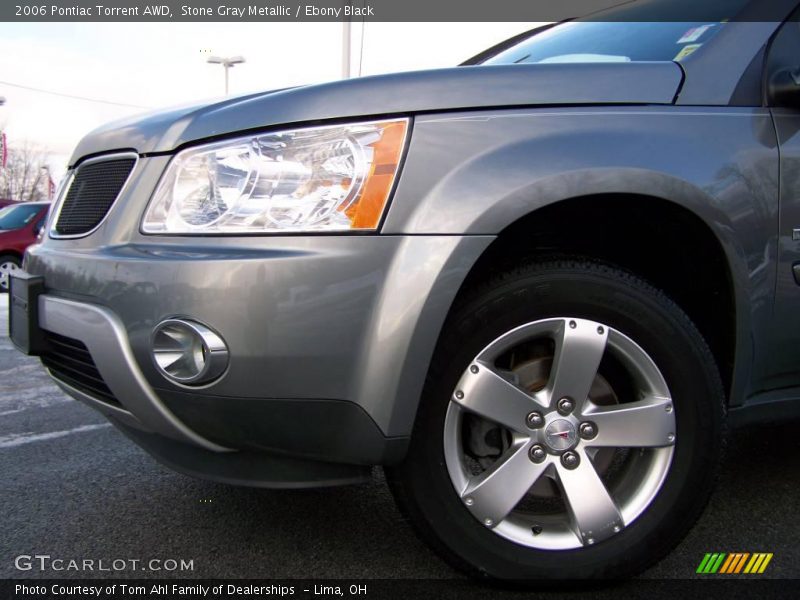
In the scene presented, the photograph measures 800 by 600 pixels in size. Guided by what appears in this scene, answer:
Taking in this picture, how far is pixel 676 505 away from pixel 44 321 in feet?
5.72

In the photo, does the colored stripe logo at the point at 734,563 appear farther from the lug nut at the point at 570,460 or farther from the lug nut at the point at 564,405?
the lug nut at the point at 564,405

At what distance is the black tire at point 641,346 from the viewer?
1663mm

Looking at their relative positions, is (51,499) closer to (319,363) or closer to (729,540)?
(319,363)

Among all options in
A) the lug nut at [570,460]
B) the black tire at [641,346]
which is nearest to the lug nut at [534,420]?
the lug nut at [570,460]

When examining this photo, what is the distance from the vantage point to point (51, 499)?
233 cm

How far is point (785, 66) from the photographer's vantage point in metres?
1.92

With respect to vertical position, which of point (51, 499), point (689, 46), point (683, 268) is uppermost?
point (689, 46)

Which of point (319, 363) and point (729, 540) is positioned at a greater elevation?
point (319, 363)

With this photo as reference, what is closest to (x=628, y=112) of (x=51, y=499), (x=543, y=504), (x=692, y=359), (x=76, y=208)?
(x=692, y=359)

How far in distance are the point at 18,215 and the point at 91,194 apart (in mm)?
9195

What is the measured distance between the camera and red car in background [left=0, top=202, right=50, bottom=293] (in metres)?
9.59

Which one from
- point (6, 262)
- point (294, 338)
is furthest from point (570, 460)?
point (6, 262)

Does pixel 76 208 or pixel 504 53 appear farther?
pixel 504 53

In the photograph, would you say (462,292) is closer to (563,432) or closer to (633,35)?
(563,432)
